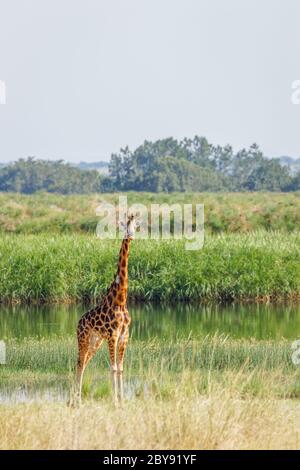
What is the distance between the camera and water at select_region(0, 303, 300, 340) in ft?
53.4

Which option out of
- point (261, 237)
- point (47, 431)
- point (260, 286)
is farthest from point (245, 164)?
point (47, 431)

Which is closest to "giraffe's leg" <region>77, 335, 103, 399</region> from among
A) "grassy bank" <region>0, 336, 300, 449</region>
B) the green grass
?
the green grass

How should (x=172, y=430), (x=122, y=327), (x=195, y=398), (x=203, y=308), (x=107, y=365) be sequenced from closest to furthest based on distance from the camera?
(x=172, y=430) → (x=195, y=398) → (x=122, y=327) → (x=107, y=365) → (x=203, y=308)

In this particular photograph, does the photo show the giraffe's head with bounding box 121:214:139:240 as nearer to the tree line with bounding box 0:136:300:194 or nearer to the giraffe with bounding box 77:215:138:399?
the giraffe with bounding box 77:215:138:399

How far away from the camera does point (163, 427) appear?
7.89 m

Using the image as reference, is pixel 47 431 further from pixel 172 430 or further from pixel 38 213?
pixel 38 213

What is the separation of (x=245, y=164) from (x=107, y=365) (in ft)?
198

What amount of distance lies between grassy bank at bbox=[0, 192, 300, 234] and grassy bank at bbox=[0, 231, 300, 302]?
1052cm

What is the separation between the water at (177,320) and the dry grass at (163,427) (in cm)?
725

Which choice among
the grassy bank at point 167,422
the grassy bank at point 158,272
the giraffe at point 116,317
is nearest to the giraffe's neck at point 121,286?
the giraffe at point 116,317

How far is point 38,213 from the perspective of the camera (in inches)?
1454

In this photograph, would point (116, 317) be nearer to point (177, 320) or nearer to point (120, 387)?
point (120, 387)

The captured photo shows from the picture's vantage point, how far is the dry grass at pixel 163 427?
25.6ft

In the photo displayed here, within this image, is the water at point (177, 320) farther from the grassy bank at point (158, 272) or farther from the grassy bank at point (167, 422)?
the grassy bank at point (167, 422)
